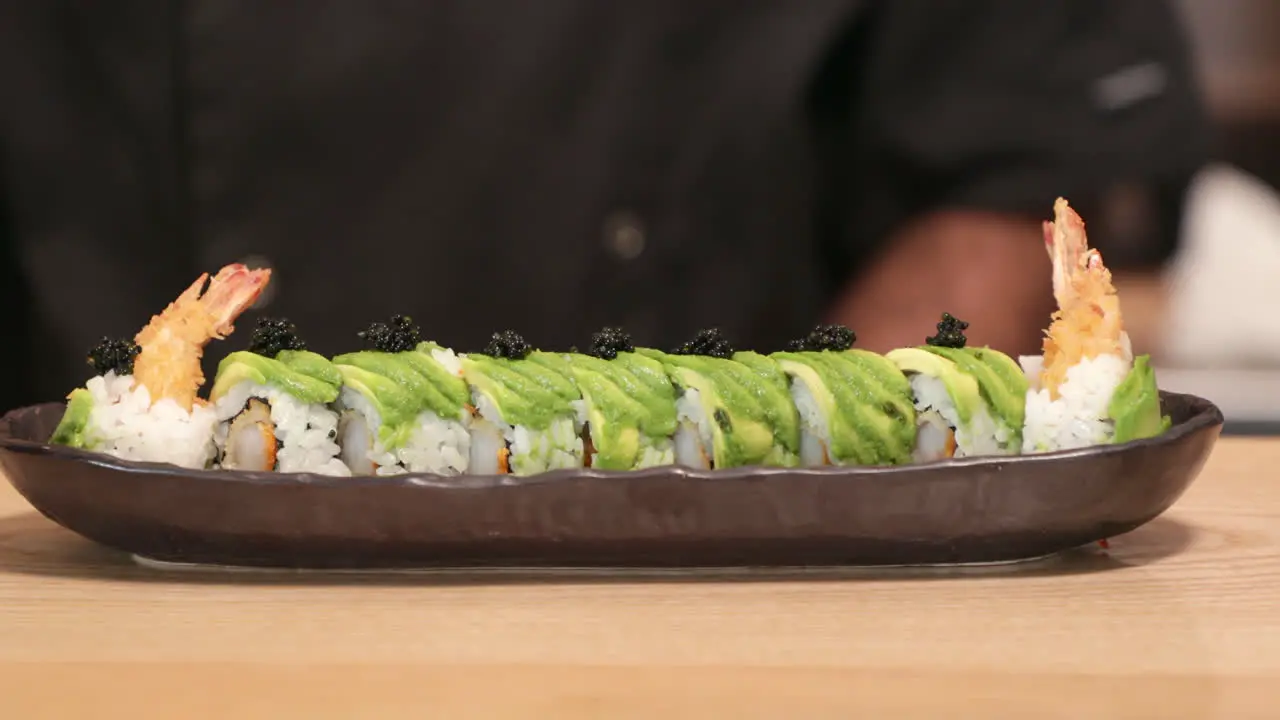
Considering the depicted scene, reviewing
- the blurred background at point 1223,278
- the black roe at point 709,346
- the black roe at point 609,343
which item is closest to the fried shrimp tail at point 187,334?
the black roe at point 609,343

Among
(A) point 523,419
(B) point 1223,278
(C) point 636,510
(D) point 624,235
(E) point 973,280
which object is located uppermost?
(B) point 1223,278

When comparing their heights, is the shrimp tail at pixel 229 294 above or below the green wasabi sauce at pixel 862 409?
above

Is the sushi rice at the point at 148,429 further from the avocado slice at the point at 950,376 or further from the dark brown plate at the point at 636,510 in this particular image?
the avocado slice at the point at 950,376

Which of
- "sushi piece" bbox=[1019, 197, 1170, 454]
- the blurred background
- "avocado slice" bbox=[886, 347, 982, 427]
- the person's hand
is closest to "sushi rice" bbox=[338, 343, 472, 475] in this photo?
"avocado slice" bbox=[886, 347, 982, 427]

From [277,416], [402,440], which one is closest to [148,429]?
[277,416]

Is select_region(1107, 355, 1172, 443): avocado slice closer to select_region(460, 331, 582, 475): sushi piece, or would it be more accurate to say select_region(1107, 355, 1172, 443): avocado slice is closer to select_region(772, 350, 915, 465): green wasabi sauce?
select_region(772, 350, 915, 465): green wasabi sauce

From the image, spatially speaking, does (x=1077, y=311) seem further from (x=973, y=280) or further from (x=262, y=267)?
(x=262, y=267)

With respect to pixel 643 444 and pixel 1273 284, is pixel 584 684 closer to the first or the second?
pixel 643 444
